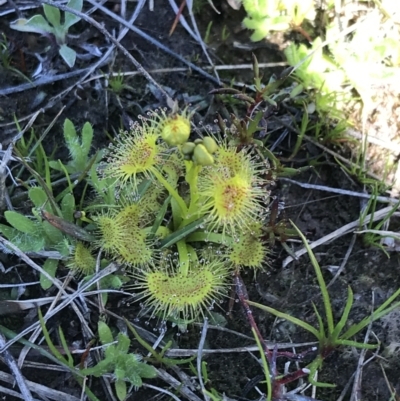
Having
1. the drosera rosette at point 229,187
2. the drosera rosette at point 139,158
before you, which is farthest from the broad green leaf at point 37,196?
the drosera rosette at point 229,187

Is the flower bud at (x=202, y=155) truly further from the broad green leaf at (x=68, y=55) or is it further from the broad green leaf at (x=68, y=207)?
the broad green leaf at (x=68, y=55)

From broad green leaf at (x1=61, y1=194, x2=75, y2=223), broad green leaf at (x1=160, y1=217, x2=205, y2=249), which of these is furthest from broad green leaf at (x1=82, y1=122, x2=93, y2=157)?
broad green leaf at (x1=160, y1=217, x2=205, y2=249)

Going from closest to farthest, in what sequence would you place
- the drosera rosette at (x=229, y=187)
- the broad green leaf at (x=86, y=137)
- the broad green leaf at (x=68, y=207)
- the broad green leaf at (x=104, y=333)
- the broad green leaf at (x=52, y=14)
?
1. the drosera rosette at (x=229, y=187)
2. the broad green leaf at (x=104, y=333)
3. the broad green leaf at (x=68, y=207)
4. the broad green leaf at (x=86, y=137)
5. the broad green leaf at (x=52, y=14)

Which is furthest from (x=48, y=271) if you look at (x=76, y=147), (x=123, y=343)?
(x=76, y=147)

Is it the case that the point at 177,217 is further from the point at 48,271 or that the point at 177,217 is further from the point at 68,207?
the point at 48,271

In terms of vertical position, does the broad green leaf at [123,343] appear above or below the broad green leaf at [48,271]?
below

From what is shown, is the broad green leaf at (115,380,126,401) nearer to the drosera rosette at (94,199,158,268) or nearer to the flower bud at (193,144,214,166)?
the drosera rosette at (94,199,158,268)

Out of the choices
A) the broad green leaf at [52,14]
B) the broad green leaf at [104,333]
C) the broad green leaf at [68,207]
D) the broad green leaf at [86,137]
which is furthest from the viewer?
the broad green leaf at [52,14]

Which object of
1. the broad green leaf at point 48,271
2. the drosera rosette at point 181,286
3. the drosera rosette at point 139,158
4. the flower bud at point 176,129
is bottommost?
the broad green leaf at point 48,271
